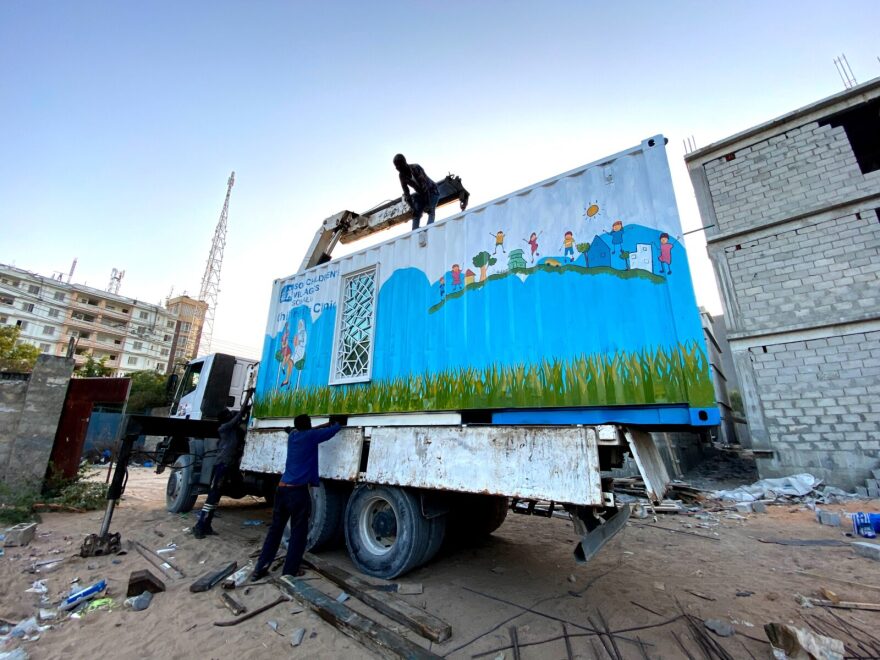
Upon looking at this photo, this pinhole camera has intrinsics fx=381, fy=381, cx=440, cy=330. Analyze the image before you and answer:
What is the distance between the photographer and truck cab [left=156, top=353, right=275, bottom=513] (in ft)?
21.4

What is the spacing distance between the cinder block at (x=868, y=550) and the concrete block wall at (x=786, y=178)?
7.89m

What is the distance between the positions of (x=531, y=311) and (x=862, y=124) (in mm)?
12996

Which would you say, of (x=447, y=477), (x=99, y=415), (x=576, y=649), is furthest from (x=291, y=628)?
(x=99, y=415)

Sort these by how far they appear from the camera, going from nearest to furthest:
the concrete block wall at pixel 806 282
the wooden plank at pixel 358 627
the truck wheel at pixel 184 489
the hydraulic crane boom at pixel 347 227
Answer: the wooden plank at pixel 358 627
the truck wheel at pixel 184 489
the hydraulic crane boom at pixel 347 227
the concrete block wall at pixel 806 282

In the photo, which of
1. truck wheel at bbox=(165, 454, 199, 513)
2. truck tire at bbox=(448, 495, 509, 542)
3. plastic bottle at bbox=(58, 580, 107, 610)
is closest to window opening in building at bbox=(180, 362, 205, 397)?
truck wheel at bbox=(165, 454, 199, 513)

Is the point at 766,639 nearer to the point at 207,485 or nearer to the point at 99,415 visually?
the point at 207,485

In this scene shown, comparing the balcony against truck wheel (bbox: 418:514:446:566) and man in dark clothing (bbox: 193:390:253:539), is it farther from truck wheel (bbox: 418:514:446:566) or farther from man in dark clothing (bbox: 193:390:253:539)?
truck wheel (bbox: 418:514:446:566)

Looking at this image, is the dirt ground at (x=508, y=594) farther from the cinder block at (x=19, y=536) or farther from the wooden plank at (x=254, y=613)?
the cinder block at (x=19, y=536)

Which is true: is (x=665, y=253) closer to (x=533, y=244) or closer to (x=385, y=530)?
(x=533, y=244)

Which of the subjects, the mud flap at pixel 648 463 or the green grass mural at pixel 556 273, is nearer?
the mud flap at pixel 648 463

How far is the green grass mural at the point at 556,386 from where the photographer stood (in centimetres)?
284

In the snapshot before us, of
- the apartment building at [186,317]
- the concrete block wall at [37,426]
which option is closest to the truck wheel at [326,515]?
the concrete block wall at [37,426]

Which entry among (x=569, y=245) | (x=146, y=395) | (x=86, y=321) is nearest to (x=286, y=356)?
(x=569, y=245)

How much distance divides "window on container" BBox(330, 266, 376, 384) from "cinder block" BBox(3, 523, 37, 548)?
4503mm
